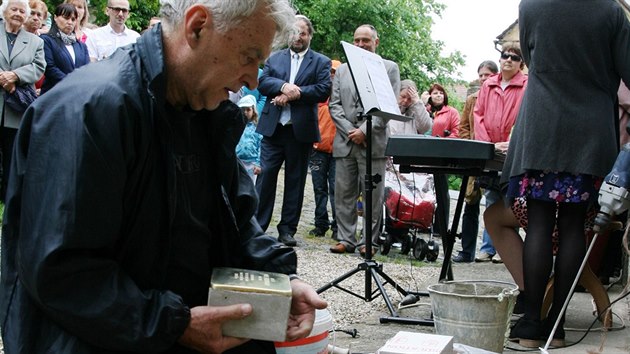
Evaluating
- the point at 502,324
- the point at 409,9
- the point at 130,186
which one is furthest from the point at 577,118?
the point at 409,9

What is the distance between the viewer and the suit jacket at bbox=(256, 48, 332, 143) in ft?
24.7

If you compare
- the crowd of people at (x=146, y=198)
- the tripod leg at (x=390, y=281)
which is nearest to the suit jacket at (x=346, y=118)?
the tripod leg at (x=390, y=281)

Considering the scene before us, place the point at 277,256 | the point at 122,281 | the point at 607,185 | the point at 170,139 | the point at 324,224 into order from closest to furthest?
the point at 122,281
the point at 170,139
the point at 277,256
the point at 607,185
the point at 324,224

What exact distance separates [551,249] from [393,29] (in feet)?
93.8

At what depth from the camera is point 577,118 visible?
4117 mm

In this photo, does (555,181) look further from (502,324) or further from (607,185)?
(502,324)

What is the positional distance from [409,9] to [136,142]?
31.9 metres

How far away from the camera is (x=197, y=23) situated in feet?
6.83

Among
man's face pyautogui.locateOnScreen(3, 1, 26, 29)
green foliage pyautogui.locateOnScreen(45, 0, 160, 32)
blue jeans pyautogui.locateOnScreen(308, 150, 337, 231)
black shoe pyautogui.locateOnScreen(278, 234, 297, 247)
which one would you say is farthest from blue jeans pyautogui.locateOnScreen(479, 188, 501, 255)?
green foliage pyautogui.locateOnScreen(45, 0, 160, 32)

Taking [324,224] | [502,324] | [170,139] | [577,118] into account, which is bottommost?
[324,224]

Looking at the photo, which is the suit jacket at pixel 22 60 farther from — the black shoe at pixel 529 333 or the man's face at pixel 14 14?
the black shoe at pixel 529 333

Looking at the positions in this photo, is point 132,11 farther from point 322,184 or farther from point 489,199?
point 489,199

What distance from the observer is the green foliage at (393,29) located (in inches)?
1164

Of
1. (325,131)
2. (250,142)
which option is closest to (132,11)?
(325,131)
